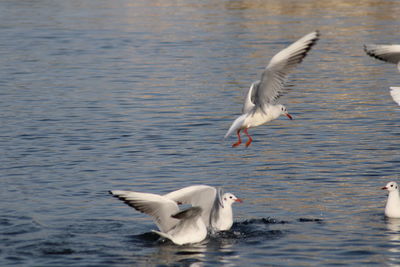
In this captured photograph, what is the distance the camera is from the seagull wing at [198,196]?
40.3 feet

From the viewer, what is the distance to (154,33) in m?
36.3

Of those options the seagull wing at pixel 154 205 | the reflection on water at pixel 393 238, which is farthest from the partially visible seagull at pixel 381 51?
the seagull wing at pixel 154 205

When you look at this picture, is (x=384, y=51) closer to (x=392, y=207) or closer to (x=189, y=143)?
(x=392, y=207)

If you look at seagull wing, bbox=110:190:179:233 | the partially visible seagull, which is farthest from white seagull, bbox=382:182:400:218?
seagull wing, bbox=110:190:179:233

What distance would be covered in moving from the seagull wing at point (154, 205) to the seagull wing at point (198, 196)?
23 cm

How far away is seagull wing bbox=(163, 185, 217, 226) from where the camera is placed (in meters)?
12.3

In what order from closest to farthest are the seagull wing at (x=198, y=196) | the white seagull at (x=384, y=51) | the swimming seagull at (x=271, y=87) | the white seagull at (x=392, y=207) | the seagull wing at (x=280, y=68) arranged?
the seagull wing at (x=198, y=196) → the white seagull at (x=392, y=207) → the seagull wing at (x=280, y=68) → the swimming seagull at (x=271, y=87) → the white seagull at (x=384, y=51)

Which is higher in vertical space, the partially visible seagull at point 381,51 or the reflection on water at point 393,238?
the partially visible seagull at point 381,51

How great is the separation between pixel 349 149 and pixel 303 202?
413cm

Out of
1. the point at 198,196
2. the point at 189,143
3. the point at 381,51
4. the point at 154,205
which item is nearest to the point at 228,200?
the point at 198,196

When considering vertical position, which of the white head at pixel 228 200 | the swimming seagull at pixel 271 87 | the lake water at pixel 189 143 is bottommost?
the lake water at pixel 189 143

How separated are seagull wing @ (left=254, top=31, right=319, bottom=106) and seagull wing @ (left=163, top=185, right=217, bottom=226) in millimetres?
2606

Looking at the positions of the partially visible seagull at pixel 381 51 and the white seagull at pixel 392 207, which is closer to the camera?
the white seagull at pixel 392 207

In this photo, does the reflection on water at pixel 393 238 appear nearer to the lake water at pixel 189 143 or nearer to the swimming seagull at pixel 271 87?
the lake water at pixel 189 143
